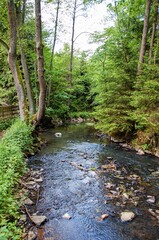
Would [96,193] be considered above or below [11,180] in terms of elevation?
below

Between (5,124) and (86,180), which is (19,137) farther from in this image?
(5,124)

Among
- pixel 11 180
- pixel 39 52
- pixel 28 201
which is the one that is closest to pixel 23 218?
pixel 28 201

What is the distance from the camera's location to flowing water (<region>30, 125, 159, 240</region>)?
284 centimetres

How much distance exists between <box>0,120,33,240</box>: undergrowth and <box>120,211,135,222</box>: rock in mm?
1720

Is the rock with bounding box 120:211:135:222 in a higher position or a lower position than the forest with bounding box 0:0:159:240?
lower

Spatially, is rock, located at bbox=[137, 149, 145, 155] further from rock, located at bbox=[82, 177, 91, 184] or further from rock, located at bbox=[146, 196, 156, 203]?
rock, located at bbox=[146, 196, 156, 203]

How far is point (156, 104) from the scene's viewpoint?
21.6ft

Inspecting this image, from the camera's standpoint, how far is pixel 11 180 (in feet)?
10.3

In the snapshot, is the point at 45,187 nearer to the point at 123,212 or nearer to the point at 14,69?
the point at 123,212

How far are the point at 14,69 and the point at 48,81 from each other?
7924mm

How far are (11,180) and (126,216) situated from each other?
2115 millimetres

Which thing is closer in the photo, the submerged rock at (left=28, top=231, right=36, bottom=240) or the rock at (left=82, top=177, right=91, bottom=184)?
the submerged rock at (left=28, top=231, right=36, bottom=240)

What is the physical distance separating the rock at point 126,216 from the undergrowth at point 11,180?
172cm

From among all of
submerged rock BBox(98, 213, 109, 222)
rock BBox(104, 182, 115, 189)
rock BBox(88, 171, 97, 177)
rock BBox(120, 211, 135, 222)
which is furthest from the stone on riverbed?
rock BBox(88, 171, 97, 177)
